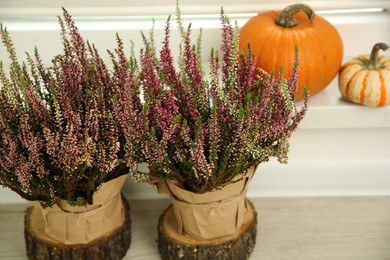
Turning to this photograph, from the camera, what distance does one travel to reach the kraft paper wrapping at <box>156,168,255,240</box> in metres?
1.15

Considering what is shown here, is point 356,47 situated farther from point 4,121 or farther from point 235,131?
point 4,121

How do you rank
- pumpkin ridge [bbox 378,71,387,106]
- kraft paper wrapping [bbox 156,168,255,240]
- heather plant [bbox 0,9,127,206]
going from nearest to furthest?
heather plant [bbox 0,9,127,206] → kraft paper wrapping [bbox 156,168,255,240] → pumpkin ridge [bbox 378,71,387,106]

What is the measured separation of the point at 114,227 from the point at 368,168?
2.45 ft

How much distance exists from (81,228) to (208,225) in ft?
0.92

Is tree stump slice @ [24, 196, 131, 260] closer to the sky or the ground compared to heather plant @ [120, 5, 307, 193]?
closer to the ground

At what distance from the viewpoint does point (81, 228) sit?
119 centimetres

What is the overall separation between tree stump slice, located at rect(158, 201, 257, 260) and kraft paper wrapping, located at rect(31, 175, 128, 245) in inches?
5.2

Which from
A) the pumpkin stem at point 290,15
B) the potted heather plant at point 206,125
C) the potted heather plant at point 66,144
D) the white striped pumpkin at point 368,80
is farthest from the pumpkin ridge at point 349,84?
the potted heather plant at point 66,144

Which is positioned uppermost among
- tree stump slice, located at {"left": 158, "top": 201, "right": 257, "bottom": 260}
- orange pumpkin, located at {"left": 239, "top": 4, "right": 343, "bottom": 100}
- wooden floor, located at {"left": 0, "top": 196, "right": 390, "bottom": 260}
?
orange pumpkin, located at {"left": 239, "top": 4, "right": 343, "bottom": 100}

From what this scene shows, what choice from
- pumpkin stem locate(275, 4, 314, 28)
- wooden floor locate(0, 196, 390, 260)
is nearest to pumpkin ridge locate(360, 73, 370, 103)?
pumpkin stem locate(275, 4, 314, 28)

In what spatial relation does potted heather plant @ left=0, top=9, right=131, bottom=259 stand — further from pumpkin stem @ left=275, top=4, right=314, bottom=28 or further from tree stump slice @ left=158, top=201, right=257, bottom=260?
pumpkin stem @ left=275, top=4, right=314, bottom=28

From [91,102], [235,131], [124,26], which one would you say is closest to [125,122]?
[91,102]

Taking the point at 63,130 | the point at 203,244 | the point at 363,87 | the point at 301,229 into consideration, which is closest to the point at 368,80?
the point at 363,87

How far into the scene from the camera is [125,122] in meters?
1.02
